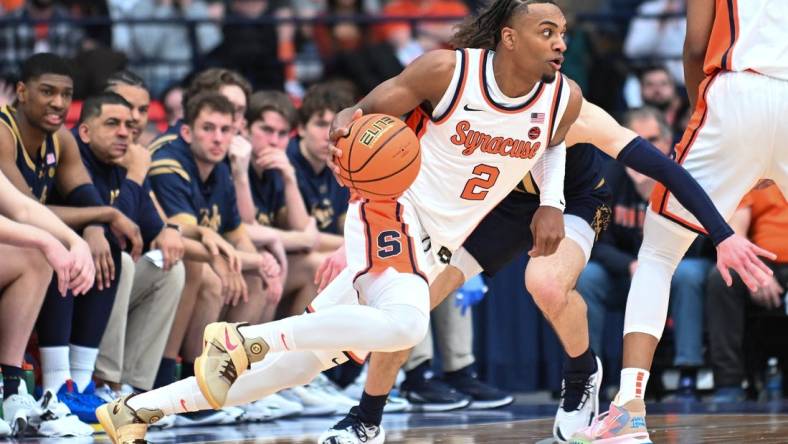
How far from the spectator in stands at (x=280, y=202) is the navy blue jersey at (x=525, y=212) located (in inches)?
84.2

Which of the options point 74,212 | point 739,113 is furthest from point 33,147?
point 739,113

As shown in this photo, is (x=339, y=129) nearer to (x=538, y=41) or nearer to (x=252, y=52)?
(x=538, y=41)

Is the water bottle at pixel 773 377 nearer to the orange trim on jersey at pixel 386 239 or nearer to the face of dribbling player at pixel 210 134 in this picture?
the face of dribbling player at pixel 210 134

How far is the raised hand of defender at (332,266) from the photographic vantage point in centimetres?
518

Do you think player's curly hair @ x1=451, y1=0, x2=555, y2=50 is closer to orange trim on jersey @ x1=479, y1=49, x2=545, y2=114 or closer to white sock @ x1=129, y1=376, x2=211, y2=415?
orange trim on jersey @ x1=479, y1=49, x2=545, y2=114

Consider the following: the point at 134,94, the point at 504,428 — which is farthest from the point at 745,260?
the point at 134,94

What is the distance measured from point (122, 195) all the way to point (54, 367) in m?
1.09

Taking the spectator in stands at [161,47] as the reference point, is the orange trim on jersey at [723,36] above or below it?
below

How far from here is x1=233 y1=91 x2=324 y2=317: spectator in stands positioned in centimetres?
770

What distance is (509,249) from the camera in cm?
572

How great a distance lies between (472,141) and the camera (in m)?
4.95

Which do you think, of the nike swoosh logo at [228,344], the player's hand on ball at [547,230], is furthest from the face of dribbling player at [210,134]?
the nike swoosh logo at [228,344]

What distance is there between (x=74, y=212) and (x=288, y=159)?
1884 mm

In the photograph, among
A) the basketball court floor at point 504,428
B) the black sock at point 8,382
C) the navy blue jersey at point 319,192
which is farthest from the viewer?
the navy blue jersey at point 319,192
